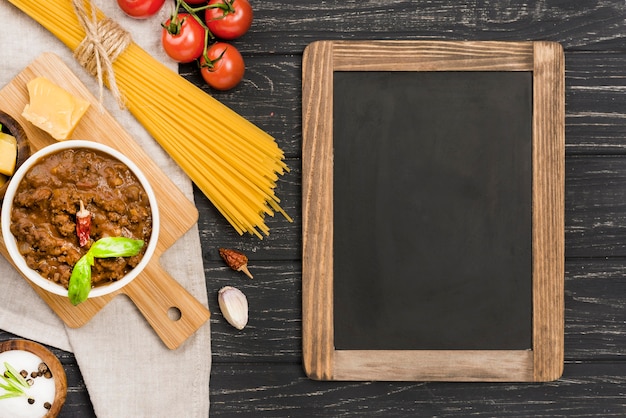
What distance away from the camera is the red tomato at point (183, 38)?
4.48ft

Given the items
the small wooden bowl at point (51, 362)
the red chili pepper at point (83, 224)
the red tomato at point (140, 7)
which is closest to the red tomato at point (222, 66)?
the red tomato at point (140, 7)

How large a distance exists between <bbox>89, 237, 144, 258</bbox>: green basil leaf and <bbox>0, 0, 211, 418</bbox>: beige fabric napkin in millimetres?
229

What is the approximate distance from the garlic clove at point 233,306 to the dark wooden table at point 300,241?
0.08 ft

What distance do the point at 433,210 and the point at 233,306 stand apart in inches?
18.9

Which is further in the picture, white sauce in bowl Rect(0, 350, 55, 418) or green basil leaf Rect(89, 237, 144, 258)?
white sauce in bowl Rect(0, 350, 55, 418)

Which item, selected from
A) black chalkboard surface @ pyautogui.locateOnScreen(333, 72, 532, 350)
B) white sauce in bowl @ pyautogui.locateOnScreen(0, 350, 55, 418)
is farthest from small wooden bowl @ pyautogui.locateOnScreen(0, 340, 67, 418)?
black chalkboard surface @ pyautogui.locateOnScreen(333, 72, 532, 350)

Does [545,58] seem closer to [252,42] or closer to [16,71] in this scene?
[252,42]

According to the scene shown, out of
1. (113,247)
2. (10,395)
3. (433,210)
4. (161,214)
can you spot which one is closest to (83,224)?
(113,247)

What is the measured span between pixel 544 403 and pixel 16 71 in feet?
4.48

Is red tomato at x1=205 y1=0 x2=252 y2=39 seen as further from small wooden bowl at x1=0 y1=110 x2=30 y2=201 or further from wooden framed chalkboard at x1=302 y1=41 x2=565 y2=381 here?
small wooden bowl at x1=0 y1=110 x2=30 y2=201

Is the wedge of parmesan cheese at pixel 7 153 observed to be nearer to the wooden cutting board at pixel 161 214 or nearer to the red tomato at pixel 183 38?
the wooden cutting board at pixel 161 214

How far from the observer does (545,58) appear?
1.42 meters

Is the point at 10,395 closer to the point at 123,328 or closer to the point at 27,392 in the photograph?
the point at 27,392

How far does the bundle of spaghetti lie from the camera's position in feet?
4.61
